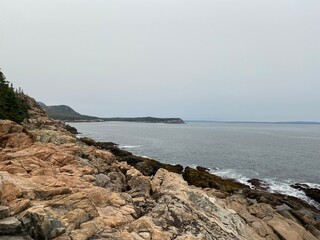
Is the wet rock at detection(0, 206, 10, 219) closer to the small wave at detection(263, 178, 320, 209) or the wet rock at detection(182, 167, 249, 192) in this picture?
the wet rock at detection(182, 167, 249, 192)

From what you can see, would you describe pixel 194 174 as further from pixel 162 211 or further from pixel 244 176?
pixel 162 211

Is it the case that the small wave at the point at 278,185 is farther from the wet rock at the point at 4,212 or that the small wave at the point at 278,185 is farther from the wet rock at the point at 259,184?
the wet rock at the point at 4,212

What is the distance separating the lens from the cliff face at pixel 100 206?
11953 mm

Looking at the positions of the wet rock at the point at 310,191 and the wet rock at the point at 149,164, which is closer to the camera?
the wet rock at the point at 310,191

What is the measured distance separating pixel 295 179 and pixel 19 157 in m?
49.2

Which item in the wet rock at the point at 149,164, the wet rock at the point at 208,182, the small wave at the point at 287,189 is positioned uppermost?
the wet rock at the point at 149,164

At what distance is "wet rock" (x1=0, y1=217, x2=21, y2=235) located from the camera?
36.3 feet

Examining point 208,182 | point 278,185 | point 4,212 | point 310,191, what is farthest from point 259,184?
point 4,212

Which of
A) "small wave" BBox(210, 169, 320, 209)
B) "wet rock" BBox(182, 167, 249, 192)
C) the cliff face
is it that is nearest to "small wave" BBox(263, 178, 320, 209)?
"small wave" BBox(210, 169, 320, 209)

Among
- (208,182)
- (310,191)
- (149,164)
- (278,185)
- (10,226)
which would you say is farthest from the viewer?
(278,185)

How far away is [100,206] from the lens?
14727 millimetres

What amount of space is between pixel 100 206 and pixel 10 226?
459cm

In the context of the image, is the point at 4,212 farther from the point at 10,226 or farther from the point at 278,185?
the point at 278,185

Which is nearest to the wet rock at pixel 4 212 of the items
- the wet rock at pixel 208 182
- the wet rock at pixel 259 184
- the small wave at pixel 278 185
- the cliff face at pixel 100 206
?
the cliff face at pixel 100 206
